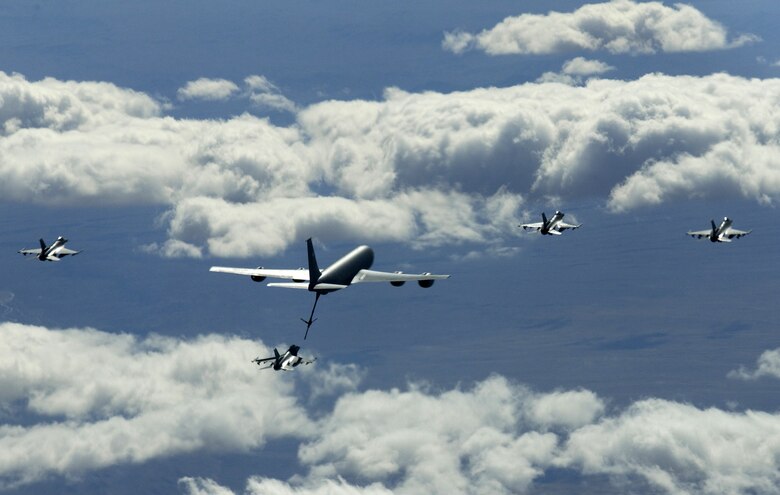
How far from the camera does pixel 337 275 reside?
182 meters

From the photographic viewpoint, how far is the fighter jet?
173250 mm

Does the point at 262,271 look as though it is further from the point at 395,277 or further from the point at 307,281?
the point at 395,277

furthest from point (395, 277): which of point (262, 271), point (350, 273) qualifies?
point (262, 271)

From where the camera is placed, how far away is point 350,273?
7249 inches

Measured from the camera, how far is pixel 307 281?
182 metres

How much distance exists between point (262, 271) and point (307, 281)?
26.5ft

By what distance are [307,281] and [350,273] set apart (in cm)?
781

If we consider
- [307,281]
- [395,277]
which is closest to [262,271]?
[307,281]

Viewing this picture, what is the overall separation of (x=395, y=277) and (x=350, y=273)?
11.8 m

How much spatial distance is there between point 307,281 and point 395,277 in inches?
645

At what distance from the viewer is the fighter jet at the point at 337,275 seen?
568 ft

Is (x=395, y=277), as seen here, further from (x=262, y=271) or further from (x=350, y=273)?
(x=262, y=271)

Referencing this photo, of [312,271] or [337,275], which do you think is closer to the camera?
[312,271]

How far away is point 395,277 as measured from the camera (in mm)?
175250
